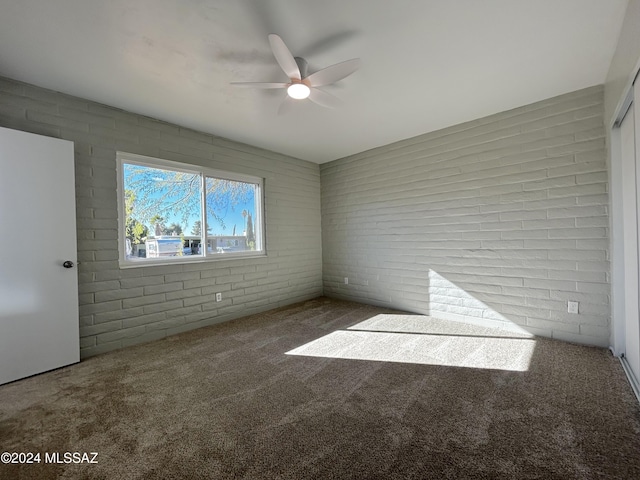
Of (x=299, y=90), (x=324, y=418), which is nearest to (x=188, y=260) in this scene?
(x=299, y=90)

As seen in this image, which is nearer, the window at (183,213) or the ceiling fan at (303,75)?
the ceiling fan at (303,75)

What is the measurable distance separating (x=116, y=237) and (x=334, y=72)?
277 centimetres

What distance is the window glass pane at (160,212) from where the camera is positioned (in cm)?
304

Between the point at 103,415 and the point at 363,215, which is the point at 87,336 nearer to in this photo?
the point at 103,415

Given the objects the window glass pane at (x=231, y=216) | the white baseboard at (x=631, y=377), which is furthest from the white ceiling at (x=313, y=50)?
the white baseboard at (x=631, y=377)

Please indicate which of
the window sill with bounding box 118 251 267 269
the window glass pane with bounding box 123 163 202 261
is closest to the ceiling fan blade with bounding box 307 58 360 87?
the window glass pane with bounding box 123 163 202 261

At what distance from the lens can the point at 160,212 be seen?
3.25 m

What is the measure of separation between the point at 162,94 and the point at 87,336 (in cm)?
254

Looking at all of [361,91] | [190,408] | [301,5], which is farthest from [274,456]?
[361,91]

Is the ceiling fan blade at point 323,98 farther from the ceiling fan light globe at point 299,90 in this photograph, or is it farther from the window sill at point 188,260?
the window sill at point 188,260

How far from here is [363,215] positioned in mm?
4527

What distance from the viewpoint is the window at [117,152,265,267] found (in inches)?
119

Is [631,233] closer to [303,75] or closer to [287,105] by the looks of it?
[303,75]

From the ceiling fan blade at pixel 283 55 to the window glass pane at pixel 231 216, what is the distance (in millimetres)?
2243
